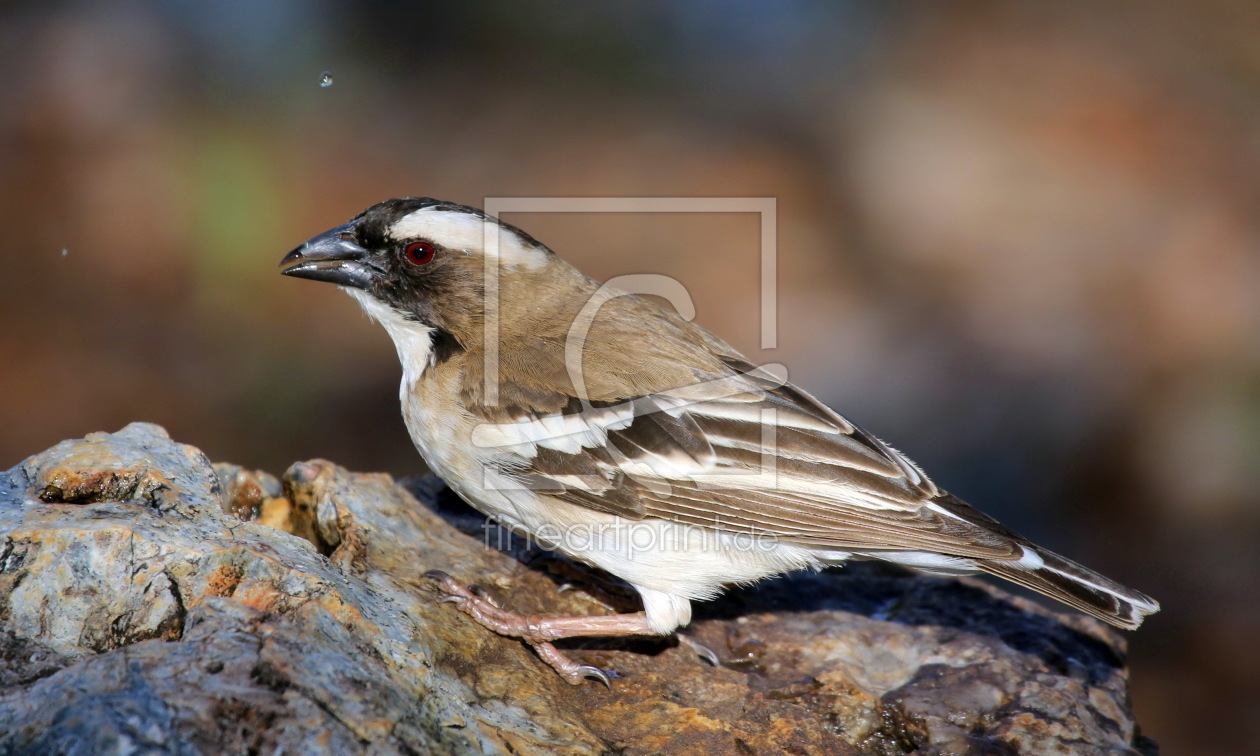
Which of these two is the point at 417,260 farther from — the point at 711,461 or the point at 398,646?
the point at 398,646

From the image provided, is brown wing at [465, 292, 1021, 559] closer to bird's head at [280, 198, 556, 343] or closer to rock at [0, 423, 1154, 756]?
bird's head at [280, 198, 556, 343]

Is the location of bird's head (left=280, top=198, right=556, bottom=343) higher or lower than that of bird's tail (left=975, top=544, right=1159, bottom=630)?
higher

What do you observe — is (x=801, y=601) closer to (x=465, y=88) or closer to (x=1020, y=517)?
(x=1020, y=517)

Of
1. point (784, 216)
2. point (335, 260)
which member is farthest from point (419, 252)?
point (784, 216)

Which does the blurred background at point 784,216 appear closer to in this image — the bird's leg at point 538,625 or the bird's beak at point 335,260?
the bird's beak at point 335,260

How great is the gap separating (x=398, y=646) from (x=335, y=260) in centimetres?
235

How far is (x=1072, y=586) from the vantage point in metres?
4.56

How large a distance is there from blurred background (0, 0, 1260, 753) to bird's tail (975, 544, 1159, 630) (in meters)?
3.41

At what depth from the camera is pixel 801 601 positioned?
5680 mm

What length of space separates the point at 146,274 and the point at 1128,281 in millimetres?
10567

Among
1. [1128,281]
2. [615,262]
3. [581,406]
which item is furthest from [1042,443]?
[581,406]

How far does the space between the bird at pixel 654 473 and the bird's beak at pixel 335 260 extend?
1 centimetres

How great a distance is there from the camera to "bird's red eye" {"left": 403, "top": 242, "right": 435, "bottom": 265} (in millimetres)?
5191

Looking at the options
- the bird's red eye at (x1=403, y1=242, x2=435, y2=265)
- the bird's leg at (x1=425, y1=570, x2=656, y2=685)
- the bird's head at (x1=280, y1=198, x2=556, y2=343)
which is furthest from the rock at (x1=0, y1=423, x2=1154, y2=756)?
the bird's red eye at (x1=403, y1=242, x2=435, y2=265)
